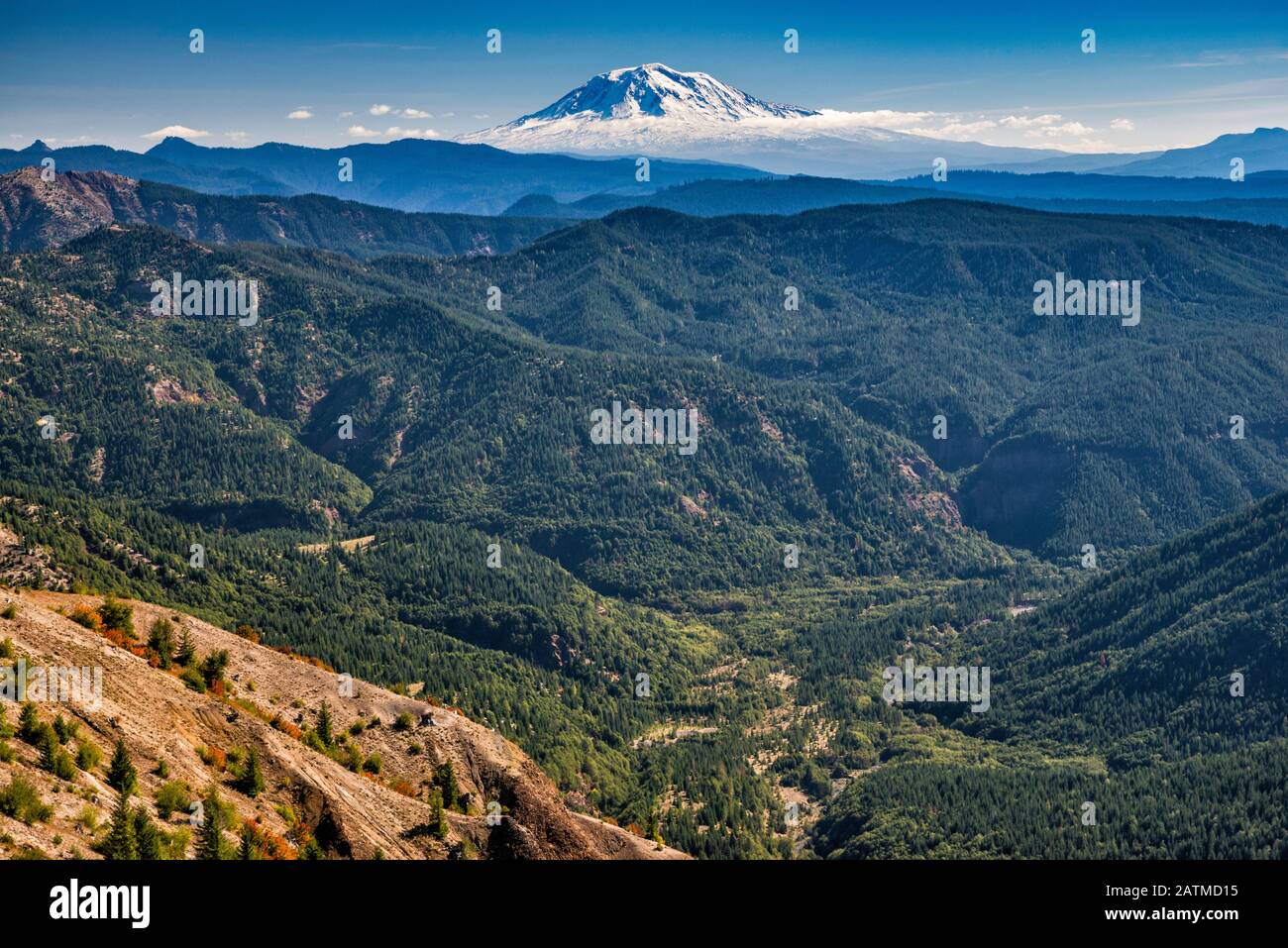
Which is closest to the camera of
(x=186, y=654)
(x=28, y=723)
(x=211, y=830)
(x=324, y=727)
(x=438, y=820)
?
(x=211, y=830)

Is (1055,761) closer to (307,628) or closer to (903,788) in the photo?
(903,788)

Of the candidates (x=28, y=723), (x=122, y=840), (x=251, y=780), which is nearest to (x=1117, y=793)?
(x=251, y=780)

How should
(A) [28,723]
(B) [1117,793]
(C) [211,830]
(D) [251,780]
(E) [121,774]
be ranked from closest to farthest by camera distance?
(C) [211,830] < (A) [28,723] < (E) [121,774] < (D) [251,780] < (B) [1117,793]

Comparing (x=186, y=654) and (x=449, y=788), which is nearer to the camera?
(x=449, y=788)

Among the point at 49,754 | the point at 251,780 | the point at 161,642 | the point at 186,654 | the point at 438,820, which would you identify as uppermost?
the point at 49,754

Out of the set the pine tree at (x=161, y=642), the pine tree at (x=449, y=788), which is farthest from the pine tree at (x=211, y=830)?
the pine tree at (x=161, y=642)

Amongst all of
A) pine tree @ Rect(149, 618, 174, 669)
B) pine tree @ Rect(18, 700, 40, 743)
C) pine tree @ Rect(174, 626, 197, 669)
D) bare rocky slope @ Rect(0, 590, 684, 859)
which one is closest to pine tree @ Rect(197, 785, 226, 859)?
bare rocky slope @ Rect(0, 590, 684, 859)

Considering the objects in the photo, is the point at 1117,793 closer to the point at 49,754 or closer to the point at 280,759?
the point at 280,759
